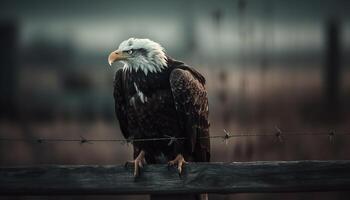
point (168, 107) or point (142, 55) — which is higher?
point (142, 55)

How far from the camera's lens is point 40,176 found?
3186mm

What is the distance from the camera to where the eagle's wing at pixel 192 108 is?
390cm

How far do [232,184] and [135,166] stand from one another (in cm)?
53

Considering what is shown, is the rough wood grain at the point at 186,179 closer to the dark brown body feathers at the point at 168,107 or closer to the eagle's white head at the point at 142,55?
the dark brown body feathers at the point at 168,107

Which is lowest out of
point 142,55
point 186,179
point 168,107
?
point 186,179

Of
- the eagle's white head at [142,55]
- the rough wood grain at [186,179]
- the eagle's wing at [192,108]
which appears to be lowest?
the rough wood grain at [186,179]

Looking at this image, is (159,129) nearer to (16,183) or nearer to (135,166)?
(135,166)

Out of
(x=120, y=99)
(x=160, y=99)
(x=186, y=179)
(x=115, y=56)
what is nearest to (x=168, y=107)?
(x=160, y=99)

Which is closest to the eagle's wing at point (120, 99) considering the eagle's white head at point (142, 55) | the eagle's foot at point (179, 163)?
the eagle's white head at point (142, 55)

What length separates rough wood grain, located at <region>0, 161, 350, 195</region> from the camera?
10.2 feet

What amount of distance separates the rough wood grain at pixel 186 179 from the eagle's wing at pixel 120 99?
41.8 inches

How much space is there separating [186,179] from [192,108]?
0.85 m

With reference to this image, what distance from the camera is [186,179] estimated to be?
3160 mm

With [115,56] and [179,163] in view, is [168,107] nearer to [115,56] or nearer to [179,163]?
[115,56]
